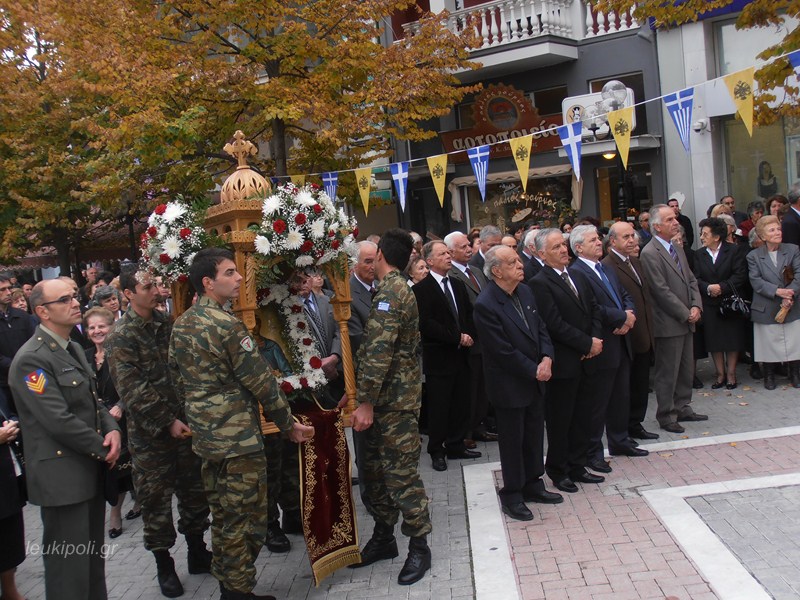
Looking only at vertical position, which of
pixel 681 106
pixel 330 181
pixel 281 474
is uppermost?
pixel 681 106

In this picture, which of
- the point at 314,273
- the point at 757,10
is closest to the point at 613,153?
the point at 757,10

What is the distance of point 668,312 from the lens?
25.8ft

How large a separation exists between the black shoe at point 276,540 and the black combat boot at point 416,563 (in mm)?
1133

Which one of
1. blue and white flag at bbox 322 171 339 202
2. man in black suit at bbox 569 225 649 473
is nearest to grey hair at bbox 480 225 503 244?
man in black suit at bbox 569 225 649 473

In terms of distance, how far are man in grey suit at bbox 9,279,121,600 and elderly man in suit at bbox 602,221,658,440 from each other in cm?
474

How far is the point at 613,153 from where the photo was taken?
16891 millimetres

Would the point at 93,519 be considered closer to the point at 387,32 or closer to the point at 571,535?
the point at 571,535

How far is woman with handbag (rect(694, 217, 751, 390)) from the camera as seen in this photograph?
31.6 ft

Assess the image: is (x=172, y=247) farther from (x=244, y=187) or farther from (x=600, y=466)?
(x=600, y=466)

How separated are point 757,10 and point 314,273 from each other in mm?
8637

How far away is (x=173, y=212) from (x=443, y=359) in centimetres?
314

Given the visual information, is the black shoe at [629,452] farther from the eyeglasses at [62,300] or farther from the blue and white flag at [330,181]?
the blue and white flag at [330,181]

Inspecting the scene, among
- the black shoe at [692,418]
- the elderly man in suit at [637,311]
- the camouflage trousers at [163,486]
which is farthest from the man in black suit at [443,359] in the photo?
the camouflage trousers at [163,486]

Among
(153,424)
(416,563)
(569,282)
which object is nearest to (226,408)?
(153,424)
